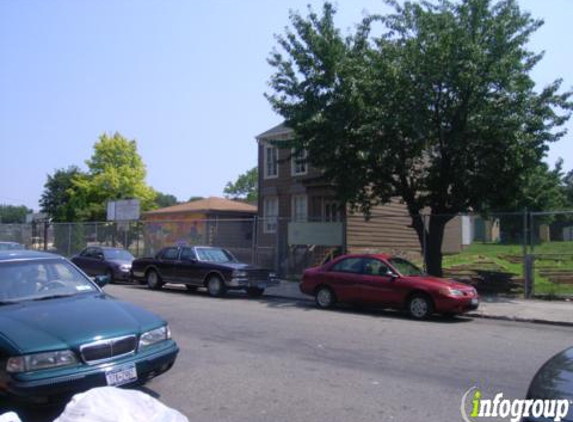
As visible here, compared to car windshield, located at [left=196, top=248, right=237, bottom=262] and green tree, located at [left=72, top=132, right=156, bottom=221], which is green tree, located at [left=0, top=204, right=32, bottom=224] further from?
car windshield, located at [left=196, top=248, right=237, bottom=262]

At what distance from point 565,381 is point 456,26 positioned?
1382 centimetres

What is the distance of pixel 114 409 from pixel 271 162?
2636 cm

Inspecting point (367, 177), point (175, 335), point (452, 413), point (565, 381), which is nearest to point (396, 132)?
point (367, 177)

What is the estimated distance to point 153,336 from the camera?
5.89m

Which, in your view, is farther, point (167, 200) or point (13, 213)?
point (167, 200)

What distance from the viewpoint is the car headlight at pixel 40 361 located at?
488 cm

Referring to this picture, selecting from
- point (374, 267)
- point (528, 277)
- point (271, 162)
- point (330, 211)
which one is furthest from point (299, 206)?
point (374, 267)

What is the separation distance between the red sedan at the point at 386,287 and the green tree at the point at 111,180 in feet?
122

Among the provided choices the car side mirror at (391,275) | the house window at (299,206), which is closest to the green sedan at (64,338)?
the car side mirror at (391,275)

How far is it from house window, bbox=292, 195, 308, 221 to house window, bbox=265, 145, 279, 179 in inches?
79.0

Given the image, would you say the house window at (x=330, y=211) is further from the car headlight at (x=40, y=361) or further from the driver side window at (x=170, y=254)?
the car headlight at (x=40, y=361)

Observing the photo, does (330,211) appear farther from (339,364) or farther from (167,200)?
(167,200)

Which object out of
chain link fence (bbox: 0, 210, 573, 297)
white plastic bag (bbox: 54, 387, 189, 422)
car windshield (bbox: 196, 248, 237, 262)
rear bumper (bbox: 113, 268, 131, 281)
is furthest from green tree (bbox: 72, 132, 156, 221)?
white plastic bag (bbox: 54, 387, 189, 422)

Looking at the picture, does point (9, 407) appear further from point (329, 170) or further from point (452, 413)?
point (329, 170)
